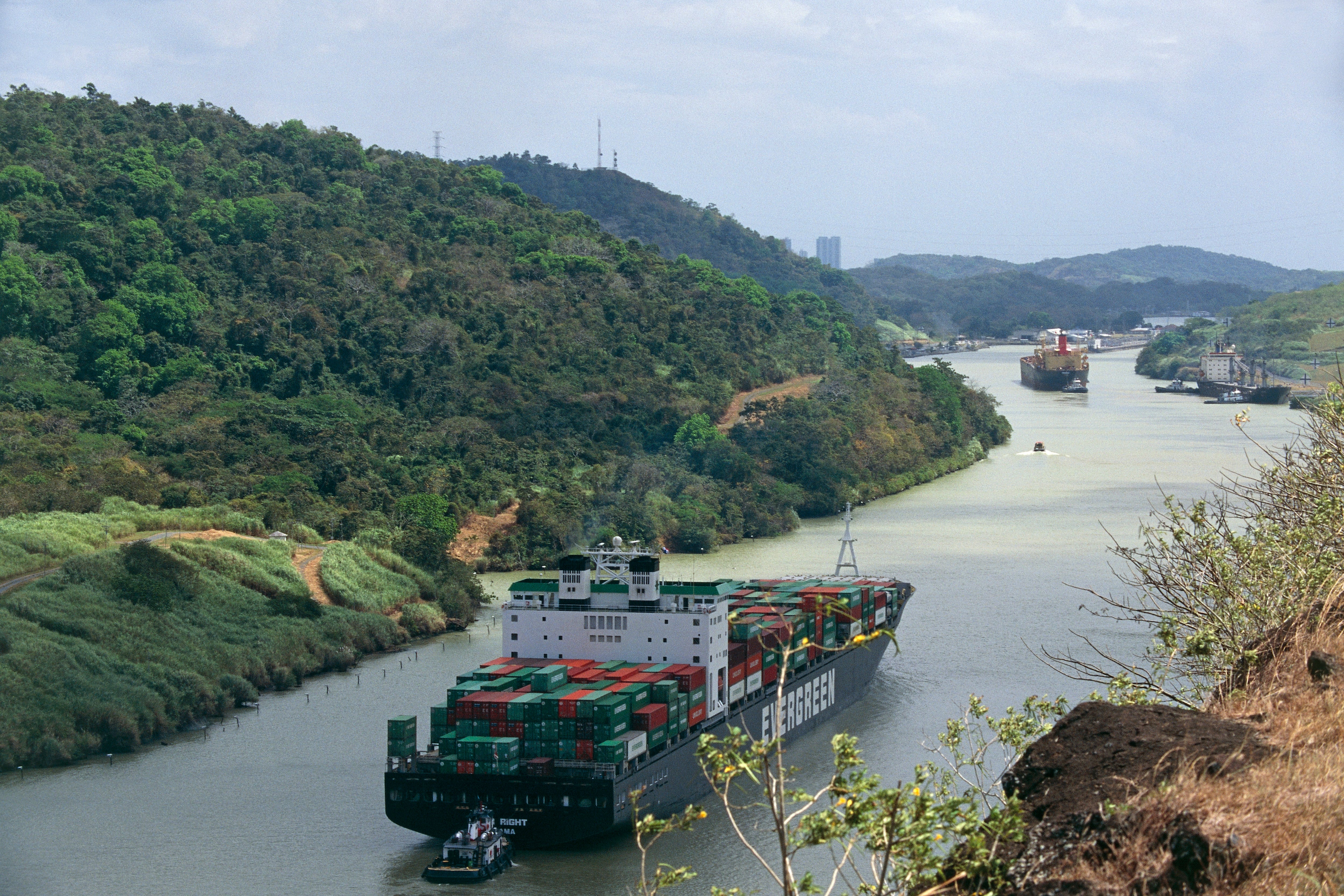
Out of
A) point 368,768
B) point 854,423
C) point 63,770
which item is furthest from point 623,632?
point 854,423

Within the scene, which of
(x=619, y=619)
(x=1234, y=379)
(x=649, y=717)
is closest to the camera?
(x=649, y=717)

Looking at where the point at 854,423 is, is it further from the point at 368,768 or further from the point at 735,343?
the point at 368,768

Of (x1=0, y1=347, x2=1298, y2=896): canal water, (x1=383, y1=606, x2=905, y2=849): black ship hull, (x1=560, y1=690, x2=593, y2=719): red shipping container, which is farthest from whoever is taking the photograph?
(x1=560, y1=690, x2=593, y2=719): red shipping container

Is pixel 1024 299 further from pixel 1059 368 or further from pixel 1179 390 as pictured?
pixel 1179 390

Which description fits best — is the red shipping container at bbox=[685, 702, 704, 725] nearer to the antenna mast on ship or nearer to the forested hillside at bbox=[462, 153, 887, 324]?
the antenna mast on ship

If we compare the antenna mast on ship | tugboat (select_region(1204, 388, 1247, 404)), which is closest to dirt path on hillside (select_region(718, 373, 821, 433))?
the antenna mast on ship

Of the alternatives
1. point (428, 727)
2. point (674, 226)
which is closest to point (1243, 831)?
point (428, 727)

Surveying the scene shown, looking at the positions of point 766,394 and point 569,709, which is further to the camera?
point 766,394
